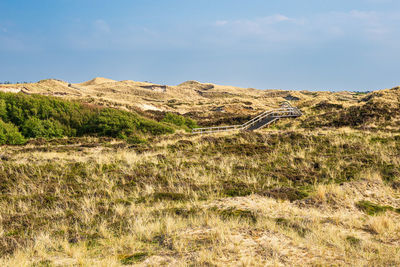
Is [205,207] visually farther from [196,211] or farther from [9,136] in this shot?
[9,136]

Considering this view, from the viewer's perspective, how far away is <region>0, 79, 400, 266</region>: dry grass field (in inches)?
187

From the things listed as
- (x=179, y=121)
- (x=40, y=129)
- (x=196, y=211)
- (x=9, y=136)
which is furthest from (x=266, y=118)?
(x=196, y=211)

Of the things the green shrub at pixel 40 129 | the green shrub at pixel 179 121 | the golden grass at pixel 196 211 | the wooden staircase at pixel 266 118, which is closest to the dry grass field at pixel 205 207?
the golden grass at pixel 196 211

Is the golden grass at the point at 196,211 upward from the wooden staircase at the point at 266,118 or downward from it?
downward

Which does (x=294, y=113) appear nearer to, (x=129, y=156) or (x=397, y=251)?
(x=129, y=156)

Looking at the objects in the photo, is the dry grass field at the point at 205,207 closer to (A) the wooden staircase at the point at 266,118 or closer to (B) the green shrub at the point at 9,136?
(B) the green shrub at the point at 9,136

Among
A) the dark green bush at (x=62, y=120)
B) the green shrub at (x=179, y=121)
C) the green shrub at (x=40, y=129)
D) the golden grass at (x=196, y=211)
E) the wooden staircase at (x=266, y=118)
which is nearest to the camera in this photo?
the golden grass at (x=196, y=211)

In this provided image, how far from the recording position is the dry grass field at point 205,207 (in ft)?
15.6

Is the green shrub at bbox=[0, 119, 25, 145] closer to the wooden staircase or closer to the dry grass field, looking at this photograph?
the dry grass field

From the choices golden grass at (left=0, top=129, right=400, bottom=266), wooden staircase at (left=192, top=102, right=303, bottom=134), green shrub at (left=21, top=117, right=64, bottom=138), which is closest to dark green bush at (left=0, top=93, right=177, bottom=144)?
green shrub at (left=21, top=117, right=64, bottom=138)

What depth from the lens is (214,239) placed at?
5.12m

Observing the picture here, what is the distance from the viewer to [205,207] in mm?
7484

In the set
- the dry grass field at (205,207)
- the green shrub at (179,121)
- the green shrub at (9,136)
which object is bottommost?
the dry grass field at (205,207)

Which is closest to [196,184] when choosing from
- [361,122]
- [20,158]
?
[20,158]
